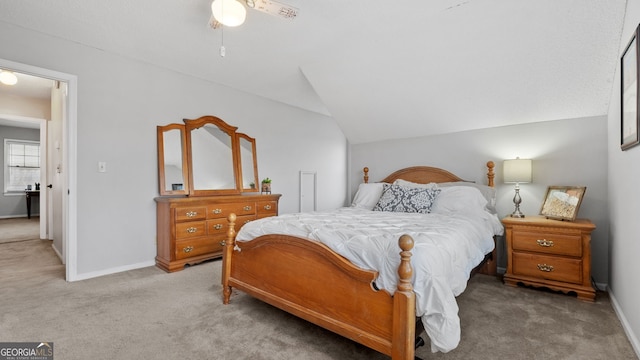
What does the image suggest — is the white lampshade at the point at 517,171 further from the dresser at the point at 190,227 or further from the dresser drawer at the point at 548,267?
the dresser at the point at 190,227

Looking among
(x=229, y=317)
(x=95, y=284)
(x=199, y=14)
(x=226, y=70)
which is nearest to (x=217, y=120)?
(x=226, y=70)

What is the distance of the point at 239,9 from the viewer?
1.96 metres

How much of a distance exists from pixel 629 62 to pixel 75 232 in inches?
186

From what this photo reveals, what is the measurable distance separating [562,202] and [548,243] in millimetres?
456

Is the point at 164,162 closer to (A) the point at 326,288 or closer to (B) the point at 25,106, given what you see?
(A) the point at 326,288

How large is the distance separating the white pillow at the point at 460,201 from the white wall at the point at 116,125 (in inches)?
117

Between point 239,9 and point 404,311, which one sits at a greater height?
point 239,9

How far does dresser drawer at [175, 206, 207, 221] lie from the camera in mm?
3131

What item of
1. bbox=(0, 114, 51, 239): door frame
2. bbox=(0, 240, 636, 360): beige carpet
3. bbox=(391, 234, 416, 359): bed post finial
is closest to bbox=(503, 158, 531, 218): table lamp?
bbox=(0, 240, 636, 360): beige carpet

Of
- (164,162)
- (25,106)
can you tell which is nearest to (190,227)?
(164,162)

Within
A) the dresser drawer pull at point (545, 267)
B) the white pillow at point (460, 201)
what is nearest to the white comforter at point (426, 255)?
the white pillow at point (460, 201)

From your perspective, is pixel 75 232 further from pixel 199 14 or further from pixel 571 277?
pixel 571 277

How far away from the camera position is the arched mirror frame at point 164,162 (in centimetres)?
339

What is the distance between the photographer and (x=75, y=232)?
2828 mm
